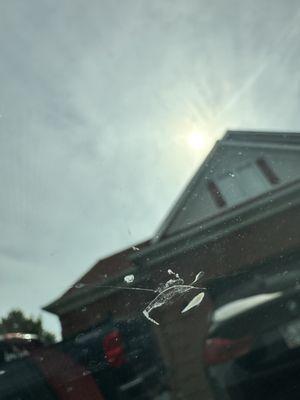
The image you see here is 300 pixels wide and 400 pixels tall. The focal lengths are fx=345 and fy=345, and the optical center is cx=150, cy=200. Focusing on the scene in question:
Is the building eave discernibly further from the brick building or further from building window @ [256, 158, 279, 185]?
building window @ [256, 158, 279, 185]

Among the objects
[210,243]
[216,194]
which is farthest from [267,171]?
[210,243]

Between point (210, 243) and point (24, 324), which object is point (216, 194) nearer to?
point (210, 243)

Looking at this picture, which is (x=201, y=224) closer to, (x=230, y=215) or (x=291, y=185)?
(x=230, y=215)

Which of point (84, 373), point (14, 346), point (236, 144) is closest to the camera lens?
point (14, 346)

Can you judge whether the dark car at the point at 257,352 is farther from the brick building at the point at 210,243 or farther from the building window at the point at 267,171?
the building window at the point at 267,171

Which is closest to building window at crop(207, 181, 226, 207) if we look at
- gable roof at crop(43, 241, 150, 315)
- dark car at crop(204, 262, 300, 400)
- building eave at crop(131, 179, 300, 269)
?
building eave at crop(131, 179, 300, 269)

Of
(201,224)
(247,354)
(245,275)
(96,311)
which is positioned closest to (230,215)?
(201,224)
